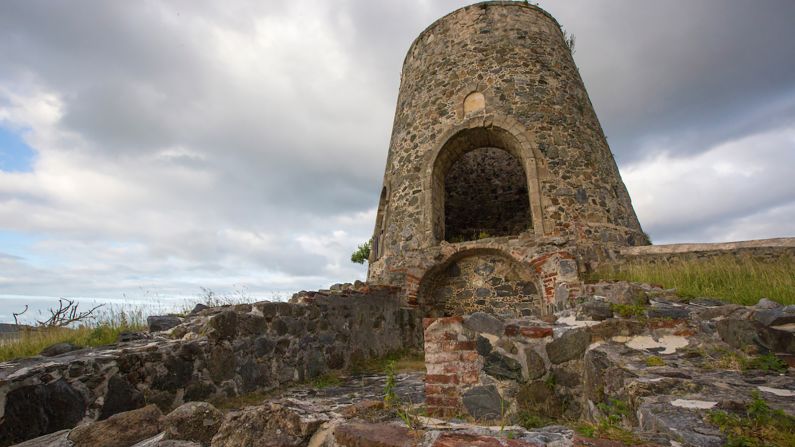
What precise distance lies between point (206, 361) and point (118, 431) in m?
2.18

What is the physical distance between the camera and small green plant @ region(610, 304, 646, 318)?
12.3ft

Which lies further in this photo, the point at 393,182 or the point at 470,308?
the point at 393,182

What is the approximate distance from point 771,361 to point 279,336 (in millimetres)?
4945

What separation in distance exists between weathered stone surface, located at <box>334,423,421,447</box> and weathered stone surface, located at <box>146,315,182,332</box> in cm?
384

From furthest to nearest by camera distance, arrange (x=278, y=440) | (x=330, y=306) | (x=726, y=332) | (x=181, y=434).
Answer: (x=330, y=306), (x=726, y=332), (x=181, y=434), (x=278, y=440)

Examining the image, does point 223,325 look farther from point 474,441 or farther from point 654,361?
point 654,361

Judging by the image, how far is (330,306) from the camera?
6477mm

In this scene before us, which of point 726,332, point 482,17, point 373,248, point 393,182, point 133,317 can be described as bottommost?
point 726,332

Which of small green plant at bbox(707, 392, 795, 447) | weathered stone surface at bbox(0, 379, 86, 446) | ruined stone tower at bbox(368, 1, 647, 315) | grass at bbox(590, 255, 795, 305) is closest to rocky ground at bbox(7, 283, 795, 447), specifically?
small green plant at bbox(707, 392, 795, 447)

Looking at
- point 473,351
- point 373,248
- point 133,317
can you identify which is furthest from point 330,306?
point 373,248

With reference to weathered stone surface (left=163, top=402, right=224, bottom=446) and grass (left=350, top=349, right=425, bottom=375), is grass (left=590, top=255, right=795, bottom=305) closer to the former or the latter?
grass (left=350, top=349, right=425, bottom=375)

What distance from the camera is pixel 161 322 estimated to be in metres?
5.07

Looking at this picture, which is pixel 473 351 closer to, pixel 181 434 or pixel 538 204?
pixel 181 434

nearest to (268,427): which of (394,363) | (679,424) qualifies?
(679,424)
